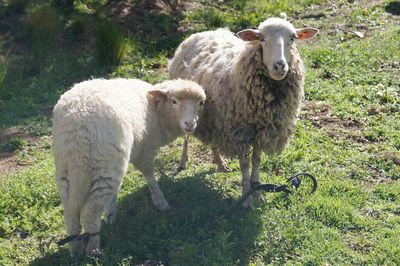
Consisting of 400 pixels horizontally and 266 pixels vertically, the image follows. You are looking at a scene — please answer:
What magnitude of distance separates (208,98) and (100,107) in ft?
5.57

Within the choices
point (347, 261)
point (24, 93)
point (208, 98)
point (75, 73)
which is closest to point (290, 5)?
point (75, 73)

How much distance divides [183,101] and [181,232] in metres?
1.32

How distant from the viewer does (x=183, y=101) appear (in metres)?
5.84

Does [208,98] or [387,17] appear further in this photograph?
[387,17]

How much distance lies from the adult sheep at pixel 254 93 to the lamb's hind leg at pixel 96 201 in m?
1.65

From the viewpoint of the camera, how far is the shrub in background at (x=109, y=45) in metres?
10.2

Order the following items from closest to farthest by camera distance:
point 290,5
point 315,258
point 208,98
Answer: point 315,258
point 208,98
point 290,5

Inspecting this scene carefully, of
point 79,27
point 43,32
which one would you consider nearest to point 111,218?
point 43,32

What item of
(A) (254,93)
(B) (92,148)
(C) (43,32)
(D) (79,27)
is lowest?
(D) (79,27)

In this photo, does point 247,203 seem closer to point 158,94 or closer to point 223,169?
point 223,169

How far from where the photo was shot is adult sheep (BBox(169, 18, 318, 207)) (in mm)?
5641

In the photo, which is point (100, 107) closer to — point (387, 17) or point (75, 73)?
point (75, 73)

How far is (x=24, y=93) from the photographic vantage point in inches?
370

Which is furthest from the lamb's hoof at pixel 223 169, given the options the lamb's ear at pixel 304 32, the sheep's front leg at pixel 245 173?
the lamb's ear at pixel 304 32
